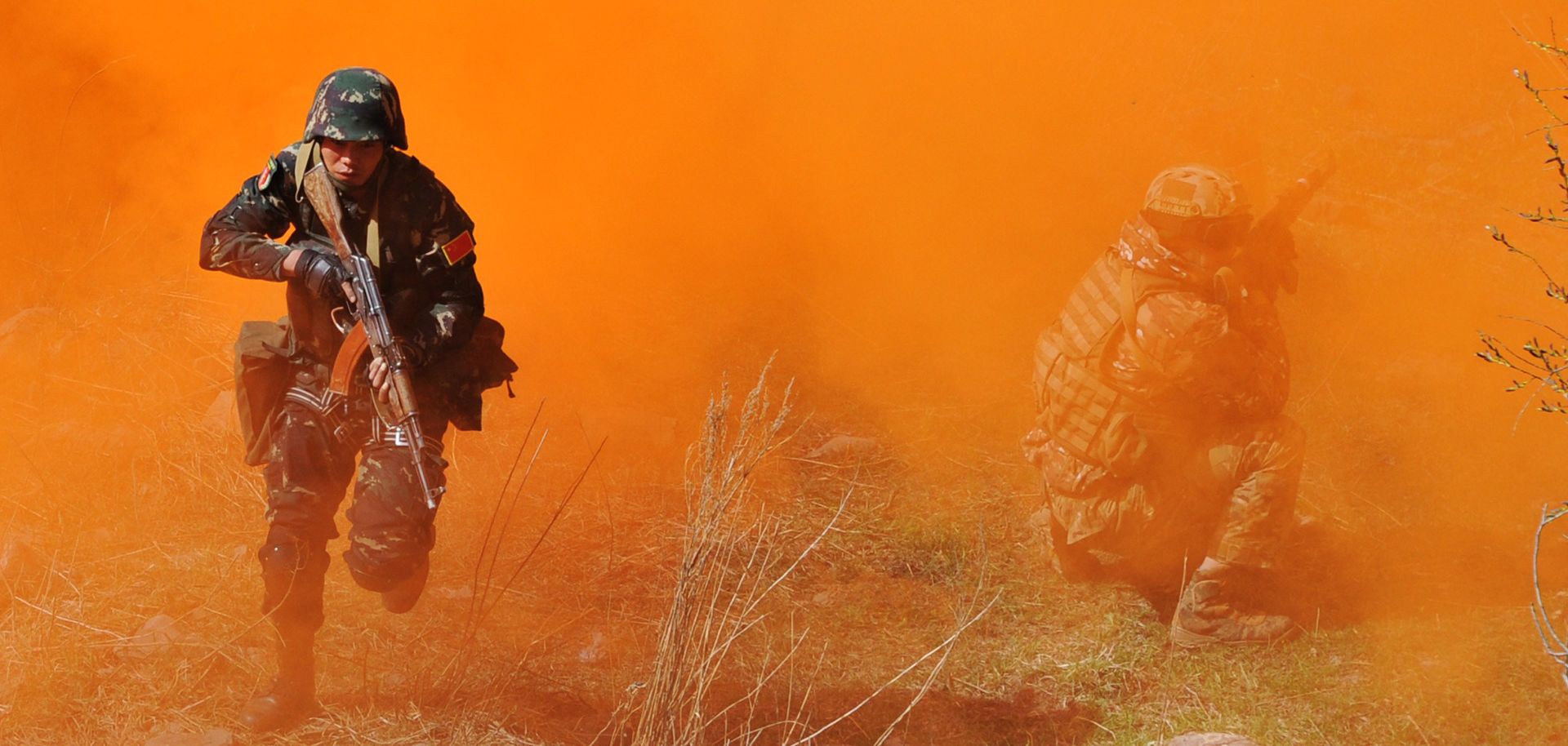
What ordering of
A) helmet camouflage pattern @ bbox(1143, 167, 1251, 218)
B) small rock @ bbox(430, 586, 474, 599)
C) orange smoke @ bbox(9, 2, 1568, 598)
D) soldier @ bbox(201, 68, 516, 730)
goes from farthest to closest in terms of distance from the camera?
orange smoke @ bbox(9, 2, 1568, 598), small rock @ bbox(430, 586, 474, 599), helmet camouflage pattern @ bbox(1143, 167, 1251, 218), soldier @ bbox(201, 68, 516, 730)

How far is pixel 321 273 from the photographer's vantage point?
402 centimetres

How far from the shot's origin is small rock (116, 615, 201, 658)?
15.8 ft

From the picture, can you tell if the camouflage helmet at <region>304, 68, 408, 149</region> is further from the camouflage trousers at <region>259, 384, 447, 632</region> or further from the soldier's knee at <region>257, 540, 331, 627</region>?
the soldier's knee at <region>257, 540, 331, 627</region>

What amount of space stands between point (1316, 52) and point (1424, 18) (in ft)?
3.38

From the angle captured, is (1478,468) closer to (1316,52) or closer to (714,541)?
(1316,52)

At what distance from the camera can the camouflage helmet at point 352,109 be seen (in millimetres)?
3986

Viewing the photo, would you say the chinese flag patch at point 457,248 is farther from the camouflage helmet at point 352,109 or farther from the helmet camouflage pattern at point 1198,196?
the helmet camouflage pattern at point 1198,196

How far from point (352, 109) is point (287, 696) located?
78.4 inches

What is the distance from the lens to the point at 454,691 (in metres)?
4.50

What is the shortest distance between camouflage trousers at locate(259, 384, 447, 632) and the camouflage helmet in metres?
0.95

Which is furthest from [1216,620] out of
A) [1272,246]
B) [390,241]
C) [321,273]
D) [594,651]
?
[321,273]

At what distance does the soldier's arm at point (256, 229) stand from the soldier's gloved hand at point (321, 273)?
7cm

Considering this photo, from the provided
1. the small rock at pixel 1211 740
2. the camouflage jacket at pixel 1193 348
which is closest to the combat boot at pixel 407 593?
the small rock at pixel 1211 740

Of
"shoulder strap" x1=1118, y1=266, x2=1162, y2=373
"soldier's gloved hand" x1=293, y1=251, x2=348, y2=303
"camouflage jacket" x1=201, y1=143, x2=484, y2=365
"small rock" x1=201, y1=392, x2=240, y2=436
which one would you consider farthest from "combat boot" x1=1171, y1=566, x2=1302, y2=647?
"small rock" x1=201, y1=392, x2=240, y2=436
